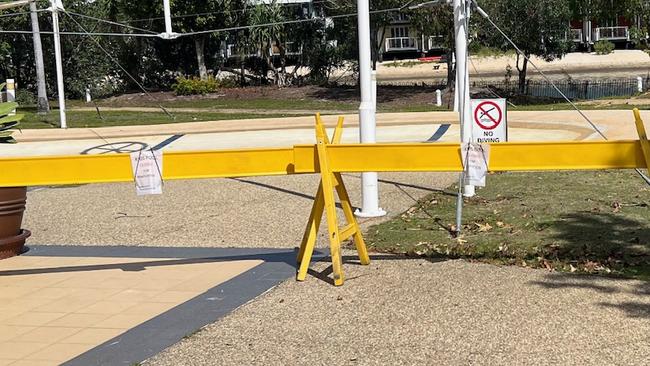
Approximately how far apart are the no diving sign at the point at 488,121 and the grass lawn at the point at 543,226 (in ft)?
2.82

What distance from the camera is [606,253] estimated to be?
7.86 metres

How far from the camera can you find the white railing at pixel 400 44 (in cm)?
7331

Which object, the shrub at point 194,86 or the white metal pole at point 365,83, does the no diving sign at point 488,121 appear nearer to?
the white metal pole at point 365,83

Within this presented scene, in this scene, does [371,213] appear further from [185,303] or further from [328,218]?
[185,303]

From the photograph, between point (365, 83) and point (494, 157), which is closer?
point (494, 157)

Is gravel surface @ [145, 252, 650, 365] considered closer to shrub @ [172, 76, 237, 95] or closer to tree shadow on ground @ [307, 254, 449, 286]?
tree shadow on ground @ [307, 254, 449, 286]

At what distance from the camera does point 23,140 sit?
24.8 m

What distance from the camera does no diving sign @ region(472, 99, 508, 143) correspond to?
418 inches

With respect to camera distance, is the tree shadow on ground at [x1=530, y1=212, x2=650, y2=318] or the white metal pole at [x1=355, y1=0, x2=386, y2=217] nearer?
the tree shadow on ground at [x1=530, y1=212, x2=650, y2=318]

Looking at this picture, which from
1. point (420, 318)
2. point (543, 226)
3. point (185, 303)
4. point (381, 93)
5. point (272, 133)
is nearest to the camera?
point (420, 318)

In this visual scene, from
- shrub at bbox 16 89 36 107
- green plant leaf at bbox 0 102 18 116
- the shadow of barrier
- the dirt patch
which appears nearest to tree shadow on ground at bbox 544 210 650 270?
the shadow of barrier

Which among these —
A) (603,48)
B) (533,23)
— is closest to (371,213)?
(533,23)

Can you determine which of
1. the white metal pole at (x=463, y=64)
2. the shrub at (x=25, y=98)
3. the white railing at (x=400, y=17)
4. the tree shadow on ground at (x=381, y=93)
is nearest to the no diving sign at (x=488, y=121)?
the white metal pole at (x=463, y=64)

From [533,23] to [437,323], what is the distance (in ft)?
109
